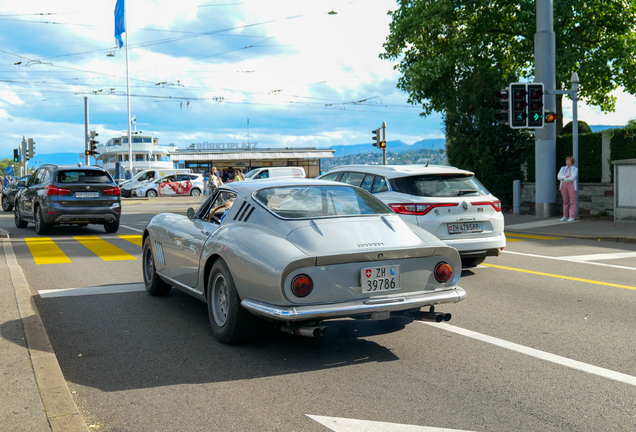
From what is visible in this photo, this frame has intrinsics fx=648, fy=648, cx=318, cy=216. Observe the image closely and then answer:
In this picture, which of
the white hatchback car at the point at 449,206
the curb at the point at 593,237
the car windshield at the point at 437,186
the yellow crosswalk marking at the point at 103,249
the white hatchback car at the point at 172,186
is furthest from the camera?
the white hatchback car at the point at 172,186

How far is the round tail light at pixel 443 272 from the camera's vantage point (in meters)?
5.23

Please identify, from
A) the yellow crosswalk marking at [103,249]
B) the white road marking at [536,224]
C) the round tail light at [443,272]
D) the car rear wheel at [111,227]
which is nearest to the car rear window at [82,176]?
the car rear wheel at [111,227]

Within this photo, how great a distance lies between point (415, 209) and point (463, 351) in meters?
3.86

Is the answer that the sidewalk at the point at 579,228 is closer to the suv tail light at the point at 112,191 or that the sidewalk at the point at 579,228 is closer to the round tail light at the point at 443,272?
the round tail light at the point at 443,272

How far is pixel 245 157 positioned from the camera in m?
82.4

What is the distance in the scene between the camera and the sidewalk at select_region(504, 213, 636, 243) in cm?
1410

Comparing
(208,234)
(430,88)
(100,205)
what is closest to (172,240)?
(208,234)

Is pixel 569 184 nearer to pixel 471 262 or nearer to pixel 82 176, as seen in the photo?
pixel 471 262

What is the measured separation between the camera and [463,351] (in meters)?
5.20

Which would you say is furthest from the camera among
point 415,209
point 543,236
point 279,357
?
point 543,236

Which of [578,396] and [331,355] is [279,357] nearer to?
[331,355]

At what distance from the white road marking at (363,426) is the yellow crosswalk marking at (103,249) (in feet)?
26.6

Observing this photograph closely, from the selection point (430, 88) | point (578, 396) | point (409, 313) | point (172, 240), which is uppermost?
point (430, 88)

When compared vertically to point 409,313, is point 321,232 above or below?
above
